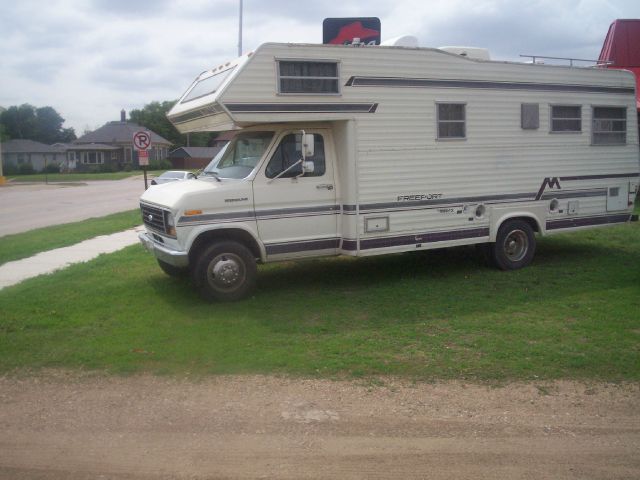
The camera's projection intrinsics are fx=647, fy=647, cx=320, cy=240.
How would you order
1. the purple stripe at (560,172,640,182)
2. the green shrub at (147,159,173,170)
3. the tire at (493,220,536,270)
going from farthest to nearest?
the green shrub at (147,159,173,170) → the purple stripe at (560,172,640,182) → the tire at (493,220,536,270)

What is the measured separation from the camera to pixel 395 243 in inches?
342

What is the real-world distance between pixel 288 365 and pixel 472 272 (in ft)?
15.4

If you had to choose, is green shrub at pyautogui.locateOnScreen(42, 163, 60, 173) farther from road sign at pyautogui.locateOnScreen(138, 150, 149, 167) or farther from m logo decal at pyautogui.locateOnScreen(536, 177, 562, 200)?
m logo decal at pyautogui.locateOnScreen(536, 177, 562, 200)

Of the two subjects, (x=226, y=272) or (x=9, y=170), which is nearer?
(x=226, y=272)

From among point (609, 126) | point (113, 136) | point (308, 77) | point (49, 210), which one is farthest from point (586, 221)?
point (113, 136)

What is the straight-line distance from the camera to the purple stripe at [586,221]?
32.6 ft

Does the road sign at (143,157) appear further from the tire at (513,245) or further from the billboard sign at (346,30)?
the tire at (513,245)

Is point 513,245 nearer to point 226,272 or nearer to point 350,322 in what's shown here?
point 350,322

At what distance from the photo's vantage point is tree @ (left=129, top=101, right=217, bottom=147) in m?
84.2

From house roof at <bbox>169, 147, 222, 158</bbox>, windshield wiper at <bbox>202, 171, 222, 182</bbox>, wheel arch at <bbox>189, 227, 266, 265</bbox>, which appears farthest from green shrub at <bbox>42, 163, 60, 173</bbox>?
wheel arch at <bbox>189, 227, 266, 265</bbox>

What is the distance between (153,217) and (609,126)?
23.8ft

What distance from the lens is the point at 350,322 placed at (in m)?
7.31

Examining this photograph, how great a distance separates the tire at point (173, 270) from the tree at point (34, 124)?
88.6 meters

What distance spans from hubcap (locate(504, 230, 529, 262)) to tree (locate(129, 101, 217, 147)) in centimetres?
7576
